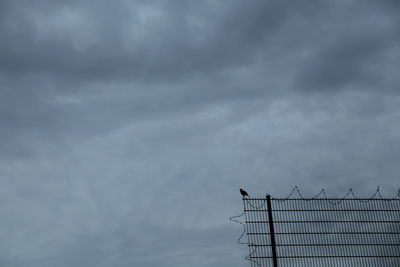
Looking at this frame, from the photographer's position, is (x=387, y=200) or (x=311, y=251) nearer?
(x=311, y=251)

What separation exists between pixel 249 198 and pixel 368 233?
7142mm

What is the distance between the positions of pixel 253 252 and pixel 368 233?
6.98 m

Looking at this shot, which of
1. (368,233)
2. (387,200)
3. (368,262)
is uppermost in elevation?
(387,200)

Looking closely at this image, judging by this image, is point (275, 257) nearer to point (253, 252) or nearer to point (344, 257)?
point (253, 252)

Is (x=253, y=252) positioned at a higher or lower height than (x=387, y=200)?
lower

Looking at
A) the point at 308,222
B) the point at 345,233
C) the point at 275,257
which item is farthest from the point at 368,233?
the point at 275,257

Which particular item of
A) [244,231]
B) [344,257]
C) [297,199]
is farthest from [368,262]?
[244,231]

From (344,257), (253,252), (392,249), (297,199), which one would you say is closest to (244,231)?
(253,252)

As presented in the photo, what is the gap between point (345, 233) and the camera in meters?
26.1

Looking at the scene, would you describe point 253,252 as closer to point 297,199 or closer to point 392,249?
point 297,199

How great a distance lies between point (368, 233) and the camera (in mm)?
26312

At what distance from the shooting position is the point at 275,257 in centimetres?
2500

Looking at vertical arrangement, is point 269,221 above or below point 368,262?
above

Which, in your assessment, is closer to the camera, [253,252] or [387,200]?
[253,252]
